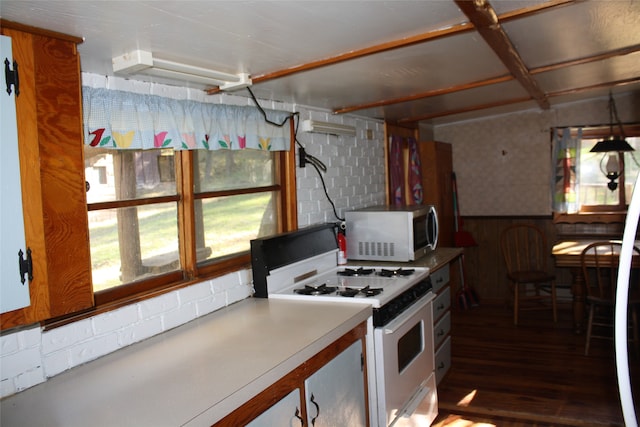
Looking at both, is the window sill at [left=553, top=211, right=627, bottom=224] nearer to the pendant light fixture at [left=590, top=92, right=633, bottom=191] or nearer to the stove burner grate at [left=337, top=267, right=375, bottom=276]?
the pendant light fixture at [left=590, top=92, right=633, bottom=191]

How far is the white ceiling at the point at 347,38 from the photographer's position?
156 centimetres

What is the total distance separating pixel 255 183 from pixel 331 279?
2.28 feet

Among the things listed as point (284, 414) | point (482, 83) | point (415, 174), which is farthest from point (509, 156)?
point (284, 414)

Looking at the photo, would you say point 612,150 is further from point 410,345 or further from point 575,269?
point 410,345

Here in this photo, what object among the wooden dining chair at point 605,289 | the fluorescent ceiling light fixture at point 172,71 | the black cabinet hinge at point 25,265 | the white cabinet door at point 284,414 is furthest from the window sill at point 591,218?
the black cabinet hinge at point 25,265

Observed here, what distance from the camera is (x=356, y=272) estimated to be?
3264 mm

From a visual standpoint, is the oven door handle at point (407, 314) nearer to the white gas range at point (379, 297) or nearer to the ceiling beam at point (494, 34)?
the white gas range at point (379, 297)

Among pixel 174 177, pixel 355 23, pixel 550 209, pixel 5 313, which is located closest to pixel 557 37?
pixel 355 23

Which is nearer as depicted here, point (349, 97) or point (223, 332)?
point (223, 332)

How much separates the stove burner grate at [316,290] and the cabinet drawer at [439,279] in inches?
35.6

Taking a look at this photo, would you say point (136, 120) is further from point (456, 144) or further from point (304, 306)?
point (456, 144)

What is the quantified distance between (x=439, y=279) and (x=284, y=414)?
2.03 metres

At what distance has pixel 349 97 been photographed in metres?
3.30

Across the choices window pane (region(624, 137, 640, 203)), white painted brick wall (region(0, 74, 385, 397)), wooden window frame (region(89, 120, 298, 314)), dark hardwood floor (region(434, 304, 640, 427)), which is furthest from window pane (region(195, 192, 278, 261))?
window pane (region(624, 137, 640, 203))
